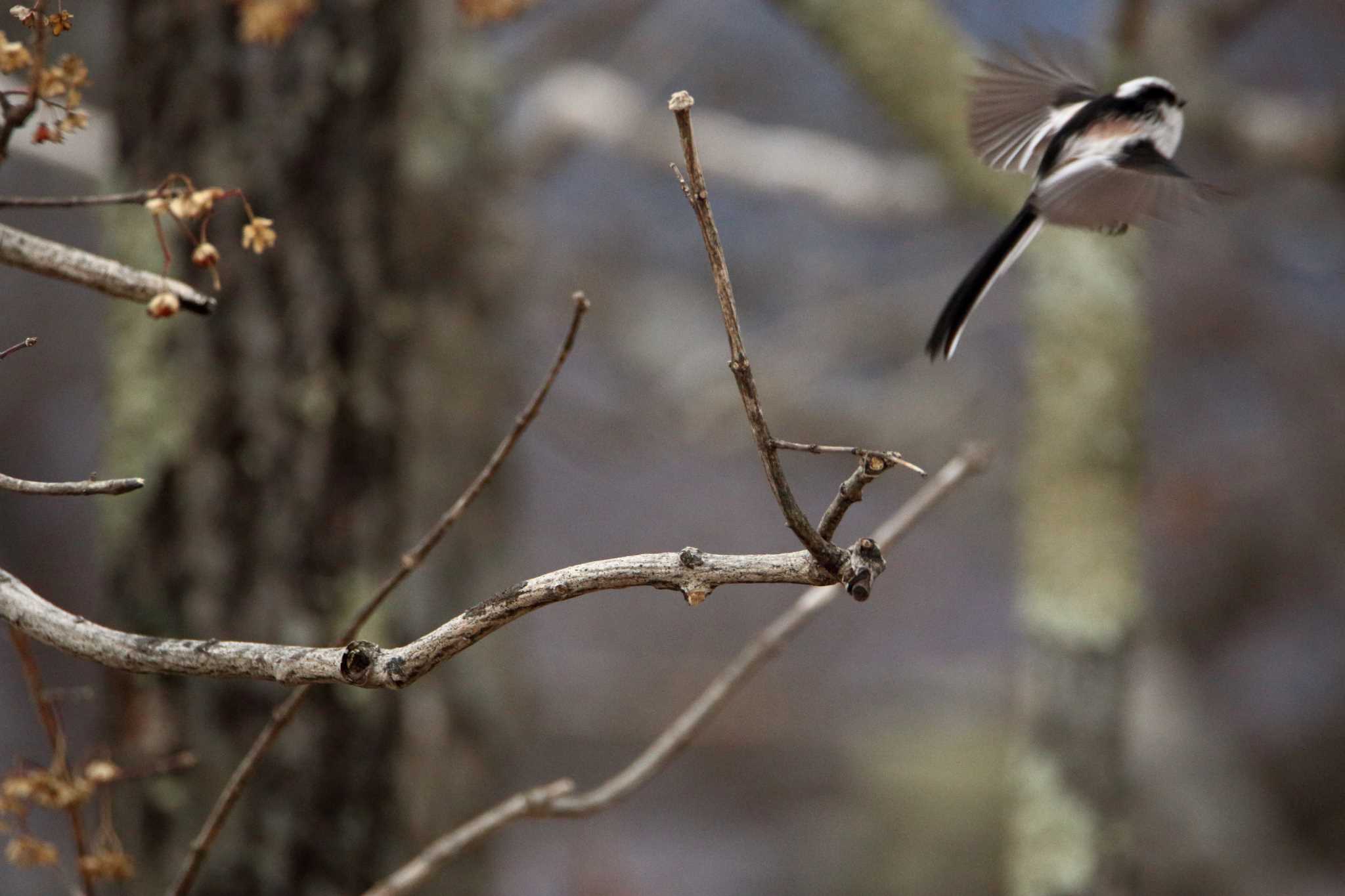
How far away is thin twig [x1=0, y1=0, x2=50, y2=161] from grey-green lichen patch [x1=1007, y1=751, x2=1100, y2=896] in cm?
122

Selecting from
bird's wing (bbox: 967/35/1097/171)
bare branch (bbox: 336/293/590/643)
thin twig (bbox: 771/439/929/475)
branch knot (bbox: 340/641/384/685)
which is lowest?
branch knot (bbox: 340/641/384/685)

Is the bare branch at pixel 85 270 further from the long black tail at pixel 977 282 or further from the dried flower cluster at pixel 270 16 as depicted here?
the long black tail at pixel 977 282

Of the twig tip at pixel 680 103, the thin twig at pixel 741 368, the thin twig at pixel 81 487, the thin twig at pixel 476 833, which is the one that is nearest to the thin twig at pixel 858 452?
the thin twig at pixel 741 368

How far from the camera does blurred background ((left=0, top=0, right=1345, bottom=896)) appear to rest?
1351mm

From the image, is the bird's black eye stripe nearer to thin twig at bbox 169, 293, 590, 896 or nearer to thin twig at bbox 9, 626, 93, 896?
thin twig at bbox 169, 293, 590, 896

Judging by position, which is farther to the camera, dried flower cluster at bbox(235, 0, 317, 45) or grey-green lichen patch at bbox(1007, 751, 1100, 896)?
grey-green lichen patch at bbox(1007, 751, 1100, 896)

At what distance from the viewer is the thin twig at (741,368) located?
470 millimetres

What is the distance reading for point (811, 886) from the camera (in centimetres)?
449

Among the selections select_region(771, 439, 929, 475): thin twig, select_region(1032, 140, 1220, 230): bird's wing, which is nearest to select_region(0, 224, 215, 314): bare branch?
select_region(771, 439, 929, 475): thin twig

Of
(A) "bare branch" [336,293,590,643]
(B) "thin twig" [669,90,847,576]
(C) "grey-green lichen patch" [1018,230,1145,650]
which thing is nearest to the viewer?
(B) "thin twig" [669,90,847,576]

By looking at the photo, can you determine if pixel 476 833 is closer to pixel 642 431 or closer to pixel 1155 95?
pixel 1155 95

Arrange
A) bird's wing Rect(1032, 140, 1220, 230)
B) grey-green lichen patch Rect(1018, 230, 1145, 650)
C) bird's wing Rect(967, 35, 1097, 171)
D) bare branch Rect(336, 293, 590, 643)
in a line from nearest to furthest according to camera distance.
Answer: bare branch Rect(336, 293, 590, 643)
bird's wing Rect(1032, 140, 1220, 230)
bird's wing Rect(967, 35, 1097, 171)
grey-green lichen patch Rect(1018, 230, 1145, 650)

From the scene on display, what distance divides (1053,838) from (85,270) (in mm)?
1176

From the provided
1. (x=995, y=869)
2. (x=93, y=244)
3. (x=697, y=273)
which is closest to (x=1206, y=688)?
(x=995, y=869)
